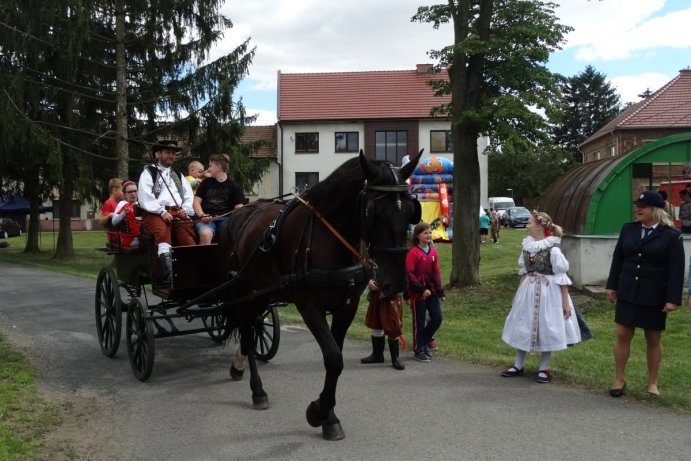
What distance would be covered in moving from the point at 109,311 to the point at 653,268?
6.22m

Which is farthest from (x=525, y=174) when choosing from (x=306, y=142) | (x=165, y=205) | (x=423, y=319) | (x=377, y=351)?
(x=165, y=205)

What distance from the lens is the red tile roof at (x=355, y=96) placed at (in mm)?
43594

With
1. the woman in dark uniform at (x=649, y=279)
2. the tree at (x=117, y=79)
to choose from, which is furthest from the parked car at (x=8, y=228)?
the woman in dark uniform at (x=649, y=279)

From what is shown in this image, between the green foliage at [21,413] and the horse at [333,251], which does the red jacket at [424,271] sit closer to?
the horse at [333,251]

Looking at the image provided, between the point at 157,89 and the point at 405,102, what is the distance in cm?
2652

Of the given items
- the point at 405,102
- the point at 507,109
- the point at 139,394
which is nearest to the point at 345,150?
the point at 405,102

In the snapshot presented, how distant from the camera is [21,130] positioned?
17953 millimetres

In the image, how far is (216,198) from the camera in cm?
721

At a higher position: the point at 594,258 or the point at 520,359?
the point at 594,258

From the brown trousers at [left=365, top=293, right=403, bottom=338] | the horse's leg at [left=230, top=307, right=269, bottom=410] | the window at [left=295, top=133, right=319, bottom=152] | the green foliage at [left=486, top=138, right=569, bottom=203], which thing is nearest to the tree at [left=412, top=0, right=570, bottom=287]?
the brown trousers at [left=365, top=293, right=403, bottom=338]

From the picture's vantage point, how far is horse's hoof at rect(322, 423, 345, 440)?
15.5 feet

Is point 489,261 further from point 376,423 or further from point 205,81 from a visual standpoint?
point 376,423

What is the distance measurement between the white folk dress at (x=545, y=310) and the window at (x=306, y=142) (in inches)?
1508

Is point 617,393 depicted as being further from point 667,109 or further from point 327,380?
point 667,109
